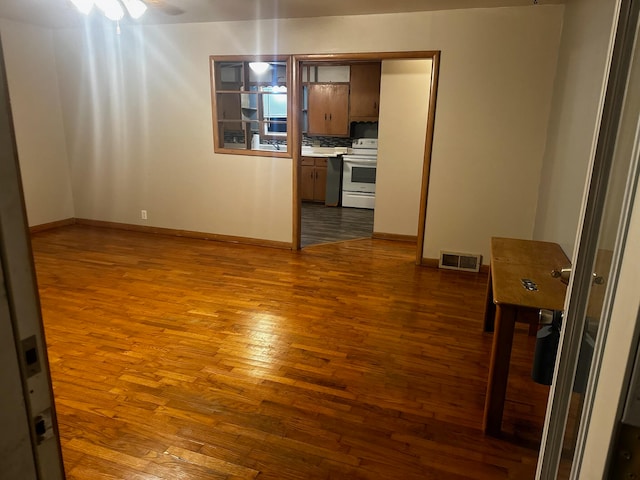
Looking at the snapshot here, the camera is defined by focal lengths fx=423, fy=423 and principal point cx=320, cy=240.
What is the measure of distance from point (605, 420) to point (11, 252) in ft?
2.89

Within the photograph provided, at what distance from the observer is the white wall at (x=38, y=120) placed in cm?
487

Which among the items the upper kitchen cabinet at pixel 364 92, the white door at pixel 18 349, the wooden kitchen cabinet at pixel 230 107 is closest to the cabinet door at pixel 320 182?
the upper kitchen cabinet at pixel 364 92

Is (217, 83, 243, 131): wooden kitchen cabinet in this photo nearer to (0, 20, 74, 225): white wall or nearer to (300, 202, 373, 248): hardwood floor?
(300, 202, 373, 248): hardwood floor

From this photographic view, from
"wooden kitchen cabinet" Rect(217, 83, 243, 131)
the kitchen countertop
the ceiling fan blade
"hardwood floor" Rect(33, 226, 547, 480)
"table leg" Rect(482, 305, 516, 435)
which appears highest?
the ceiling fan blade

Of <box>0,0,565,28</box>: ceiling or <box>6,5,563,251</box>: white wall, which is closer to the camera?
<box>0,0,565,28</box>: ceiling

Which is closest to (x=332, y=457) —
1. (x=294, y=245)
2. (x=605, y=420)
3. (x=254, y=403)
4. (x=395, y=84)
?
(x=254, y=403)

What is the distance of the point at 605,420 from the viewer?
23.2 inches

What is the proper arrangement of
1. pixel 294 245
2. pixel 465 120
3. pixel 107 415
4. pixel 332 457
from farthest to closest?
1. pixel 294 245
2. pixel 465 120
3. pixel 107 415
4. pixel 332 457

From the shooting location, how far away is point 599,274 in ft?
2.42

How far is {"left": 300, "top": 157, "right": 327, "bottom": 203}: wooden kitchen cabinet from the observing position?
741 centimetres

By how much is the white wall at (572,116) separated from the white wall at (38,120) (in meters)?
5.45

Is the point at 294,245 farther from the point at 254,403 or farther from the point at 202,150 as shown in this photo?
the point at 254,403

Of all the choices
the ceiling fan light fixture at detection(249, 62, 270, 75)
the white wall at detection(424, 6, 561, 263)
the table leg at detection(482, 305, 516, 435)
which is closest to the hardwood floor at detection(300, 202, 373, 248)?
the white wall at detection(424, 6, 561, 263)

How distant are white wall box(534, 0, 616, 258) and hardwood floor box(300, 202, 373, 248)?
247cm
